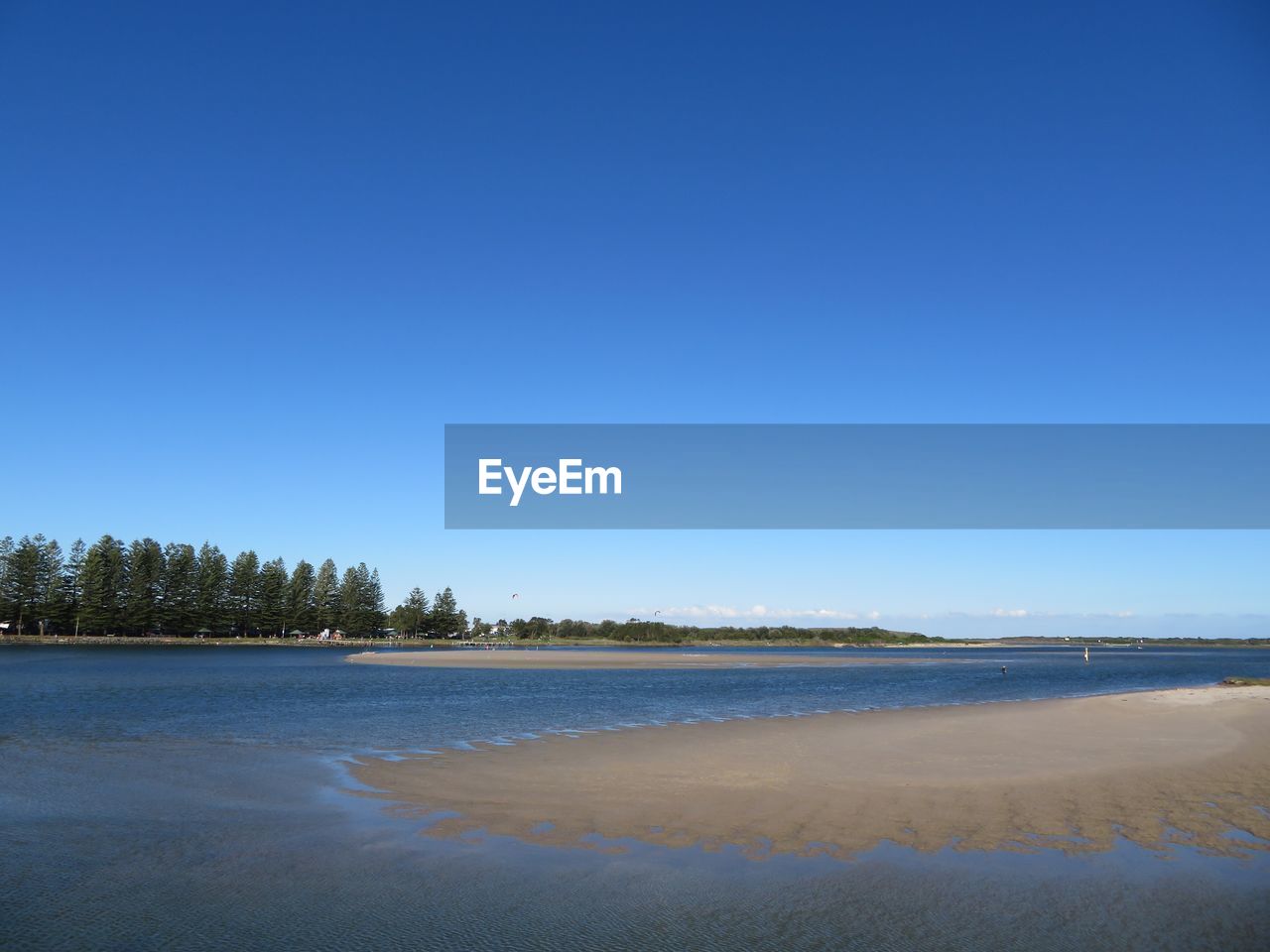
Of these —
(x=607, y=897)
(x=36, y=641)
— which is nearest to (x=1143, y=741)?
(x=607, y=897)

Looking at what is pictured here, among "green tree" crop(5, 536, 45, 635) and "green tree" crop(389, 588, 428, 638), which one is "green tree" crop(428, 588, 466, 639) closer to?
"green tree" crop(389, 588, 428, 638)

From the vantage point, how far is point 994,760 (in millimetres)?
20172

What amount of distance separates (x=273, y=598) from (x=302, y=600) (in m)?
7.40

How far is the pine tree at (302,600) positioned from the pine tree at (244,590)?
7154 mm

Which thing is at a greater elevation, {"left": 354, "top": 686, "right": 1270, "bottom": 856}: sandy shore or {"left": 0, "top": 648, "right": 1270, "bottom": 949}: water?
{"left": 0, "top": 648, "right": 1270, "bottom": 949}: water

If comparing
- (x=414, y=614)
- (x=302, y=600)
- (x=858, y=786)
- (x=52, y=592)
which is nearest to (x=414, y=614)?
(x=414, y=614)

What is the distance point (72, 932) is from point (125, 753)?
1476cm

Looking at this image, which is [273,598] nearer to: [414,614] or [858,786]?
[414,614]

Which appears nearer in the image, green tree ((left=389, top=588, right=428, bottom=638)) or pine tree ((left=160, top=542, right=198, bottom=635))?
pine tree ((left=160, top=542, right=198, bottom=635))

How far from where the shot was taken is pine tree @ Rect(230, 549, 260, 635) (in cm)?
13938

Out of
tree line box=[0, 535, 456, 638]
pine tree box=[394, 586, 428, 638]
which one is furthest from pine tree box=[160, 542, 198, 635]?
pine tree box=[394, 586, 428, 638]

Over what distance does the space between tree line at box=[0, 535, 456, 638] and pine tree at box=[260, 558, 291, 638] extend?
0.57 ft

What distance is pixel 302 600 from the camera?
152125 millimetres

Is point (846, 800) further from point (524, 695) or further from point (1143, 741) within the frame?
point (524, 695)
